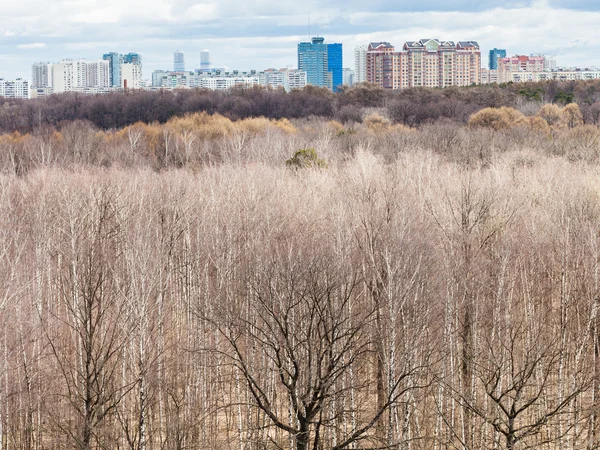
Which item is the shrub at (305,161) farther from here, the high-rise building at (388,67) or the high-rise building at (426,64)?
the high-rise building at (388,67)

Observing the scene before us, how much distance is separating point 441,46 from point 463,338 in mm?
148049

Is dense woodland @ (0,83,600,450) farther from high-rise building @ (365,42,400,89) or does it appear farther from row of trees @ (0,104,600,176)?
high-rise building @ (365,42,400,89)

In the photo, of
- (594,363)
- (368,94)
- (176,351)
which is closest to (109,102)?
(368,94)

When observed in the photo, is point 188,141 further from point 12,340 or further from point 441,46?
point 441,46

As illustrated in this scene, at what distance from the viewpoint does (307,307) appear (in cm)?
2558

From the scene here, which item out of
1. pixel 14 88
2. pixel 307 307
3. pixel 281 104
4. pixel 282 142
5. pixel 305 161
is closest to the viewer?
pixel 307 307

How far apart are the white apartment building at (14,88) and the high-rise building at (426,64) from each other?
7903 cm

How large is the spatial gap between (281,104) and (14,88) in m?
122

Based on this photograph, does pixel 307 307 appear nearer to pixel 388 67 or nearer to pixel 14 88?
pixel 388 67

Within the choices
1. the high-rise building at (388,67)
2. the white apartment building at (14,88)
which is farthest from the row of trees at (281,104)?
the white apartment building at (14,88)

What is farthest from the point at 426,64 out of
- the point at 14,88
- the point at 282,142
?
the point at 282,142

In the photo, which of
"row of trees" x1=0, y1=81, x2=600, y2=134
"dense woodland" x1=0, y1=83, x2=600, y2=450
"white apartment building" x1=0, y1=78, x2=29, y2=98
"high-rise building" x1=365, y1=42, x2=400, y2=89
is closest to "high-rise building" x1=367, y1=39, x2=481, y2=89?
"high-rise building" x1=365, y1=42, x2=400, y2=89

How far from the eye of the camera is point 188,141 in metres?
60.8

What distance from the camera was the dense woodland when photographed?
21125 mm
